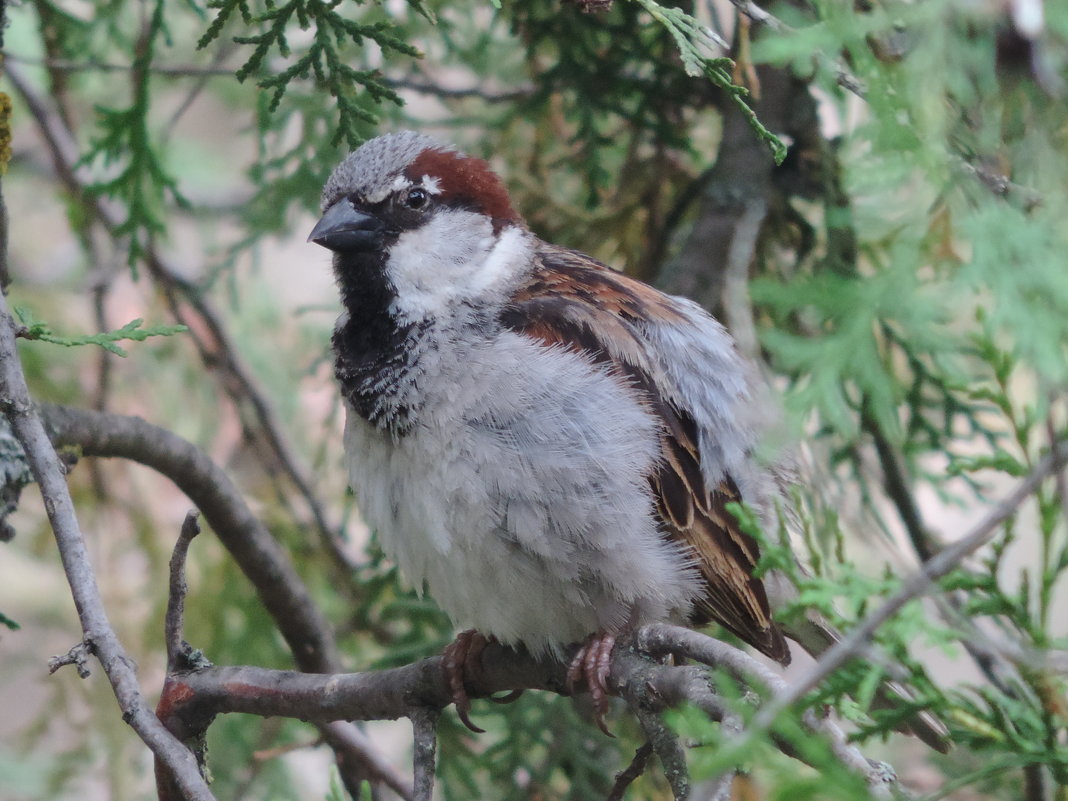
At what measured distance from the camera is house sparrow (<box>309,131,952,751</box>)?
1938 mm

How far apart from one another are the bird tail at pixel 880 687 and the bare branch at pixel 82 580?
1097 mm

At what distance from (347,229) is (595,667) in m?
0.88

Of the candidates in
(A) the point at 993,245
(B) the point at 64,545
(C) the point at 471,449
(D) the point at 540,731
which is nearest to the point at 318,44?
(C) the point at 471,449

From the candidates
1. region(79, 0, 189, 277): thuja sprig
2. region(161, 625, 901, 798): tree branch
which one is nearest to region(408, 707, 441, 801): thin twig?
region(161, 625, 901, 798): tree branch

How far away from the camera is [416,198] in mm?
2199

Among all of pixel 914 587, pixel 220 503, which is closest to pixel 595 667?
pixel 220 503

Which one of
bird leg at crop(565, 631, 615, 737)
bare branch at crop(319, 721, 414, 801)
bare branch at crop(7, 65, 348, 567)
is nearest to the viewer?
bird leg at crop(565, 631, 615, 737)

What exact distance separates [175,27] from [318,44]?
78.4 inches

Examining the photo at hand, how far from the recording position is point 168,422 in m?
3.53

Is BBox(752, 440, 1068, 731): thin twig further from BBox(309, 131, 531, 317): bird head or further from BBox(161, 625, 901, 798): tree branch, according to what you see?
BBox(309, 131, 531, 317): bird head

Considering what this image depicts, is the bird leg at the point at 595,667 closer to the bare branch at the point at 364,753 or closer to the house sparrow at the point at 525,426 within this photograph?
the house sparrow at the point at 525,426

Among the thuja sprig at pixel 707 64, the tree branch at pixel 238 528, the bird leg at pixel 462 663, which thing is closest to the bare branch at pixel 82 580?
the tree branch at pixel 238 528

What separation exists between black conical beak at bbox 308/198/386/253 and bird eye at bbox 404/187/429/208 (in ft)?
0.23

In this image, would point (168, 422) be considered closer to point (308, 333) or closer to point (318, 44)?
point (308, 333)
